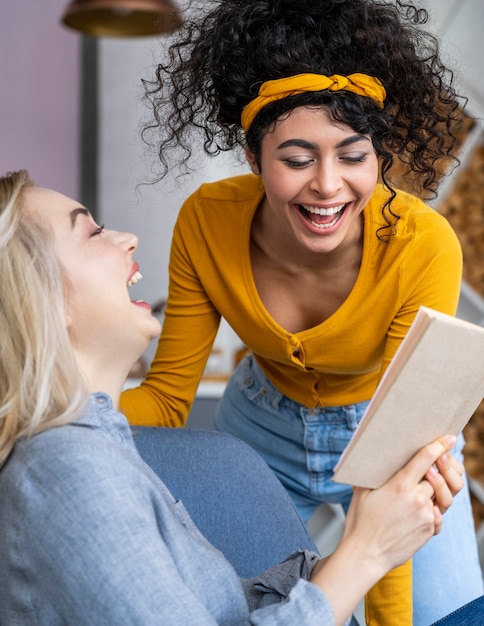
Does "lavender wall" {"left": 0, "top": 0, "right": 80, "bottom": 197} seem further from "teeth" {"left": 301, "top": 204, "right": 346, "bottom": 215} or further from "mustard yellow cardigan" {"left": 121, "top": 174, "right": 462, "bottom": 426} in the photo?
"teeth" {"left": 301, "top": 204, "right": 346, "bottom": 215}

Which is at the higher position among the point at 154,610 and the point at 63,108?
the point at 154,610

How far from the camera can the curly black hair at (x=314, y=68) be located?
1587 millimetres

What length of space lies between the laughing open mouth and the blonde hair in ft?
1.64

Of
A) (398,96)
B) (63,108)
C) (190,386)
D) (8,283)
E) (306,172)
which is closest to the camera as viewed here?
(8,283)

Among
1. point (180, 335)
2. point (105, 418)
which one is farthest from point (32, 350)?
point (180, 335)

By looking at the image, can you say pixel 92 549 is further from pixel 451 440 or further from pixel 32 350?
pixel 451 440

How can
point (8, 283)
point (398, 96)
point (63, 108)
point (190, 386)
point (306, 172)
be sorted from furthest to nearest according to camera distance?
1. point (63, 108)
2. point (190, 386)
3. point (398, 96)
4. point (306, 172)
5. point (8, 283)

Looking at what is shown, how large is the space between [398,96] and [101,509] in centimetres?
96

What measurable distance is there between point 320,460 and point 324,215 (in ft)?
1.82

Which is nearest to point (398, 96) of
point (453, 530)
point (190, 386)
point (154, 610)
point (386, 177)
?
point (386, 177)

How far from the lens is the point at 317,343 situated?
5.65ft

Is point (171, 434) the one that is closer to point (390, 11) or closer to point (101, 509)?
point (101, 509)

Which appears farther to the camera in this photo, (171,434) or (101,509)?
(171,434)

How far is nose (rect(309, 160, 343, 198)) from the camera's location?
1505mm
